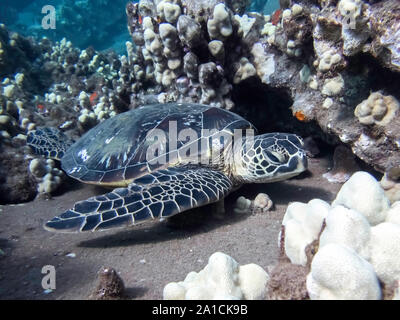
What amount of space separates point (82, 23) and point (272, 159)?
1096 inches

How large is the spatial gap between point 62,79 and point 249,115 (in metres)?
7.06

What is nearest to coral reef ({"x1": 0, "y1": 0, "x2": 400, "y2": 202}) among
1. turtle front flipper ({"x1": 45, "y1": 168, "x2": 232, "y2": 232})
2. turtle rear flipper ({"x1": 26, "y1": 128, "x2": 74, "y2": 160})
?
turtle rear flipper ({"x1": 26, "y1": 128, "x2": 74, "y2": 160})

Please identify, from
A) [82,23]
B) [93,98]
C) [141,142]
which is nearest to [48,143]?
[141,142]

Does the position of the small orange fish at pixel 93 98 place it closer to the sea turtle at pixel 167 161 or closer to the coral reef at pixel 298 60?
the coral reef at pixel 298 60

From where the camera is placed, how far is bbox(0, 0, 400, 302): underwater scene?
4.92 feet

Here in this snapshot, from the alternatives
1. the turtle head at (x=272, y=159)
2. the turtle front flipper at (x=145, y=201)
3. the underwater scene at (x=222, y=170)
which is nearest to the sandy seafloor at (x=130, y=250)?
the underwater scene at (x=222, y=170)

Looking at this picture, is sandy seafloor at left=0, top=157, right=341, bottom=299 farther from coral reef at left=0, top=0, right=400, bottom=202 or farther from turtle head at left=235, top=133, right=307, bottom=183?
coral reef at left=0, top=0, right=400, bottom=202

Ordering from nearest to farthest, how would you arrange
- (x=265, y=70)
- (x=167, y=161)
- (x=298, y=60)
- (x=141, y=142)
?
(x=167, y=161) → (x=141, y=142) → (x=298, y=60) → (x=265, y=70)

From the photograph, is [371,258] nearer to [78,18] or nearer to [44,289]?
[44,289]

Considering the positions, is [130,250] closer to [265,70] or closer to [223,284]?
[223,284]

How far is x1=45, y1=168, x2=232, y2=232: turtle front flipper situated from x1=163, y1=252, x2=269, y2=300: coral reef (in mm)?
900

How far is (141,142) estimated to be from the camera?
3.46m

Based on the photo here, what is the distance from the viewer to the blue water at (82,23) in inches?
949

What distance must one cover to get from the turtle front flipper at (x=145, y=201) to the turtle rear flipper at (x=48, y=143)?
87.5 inches
